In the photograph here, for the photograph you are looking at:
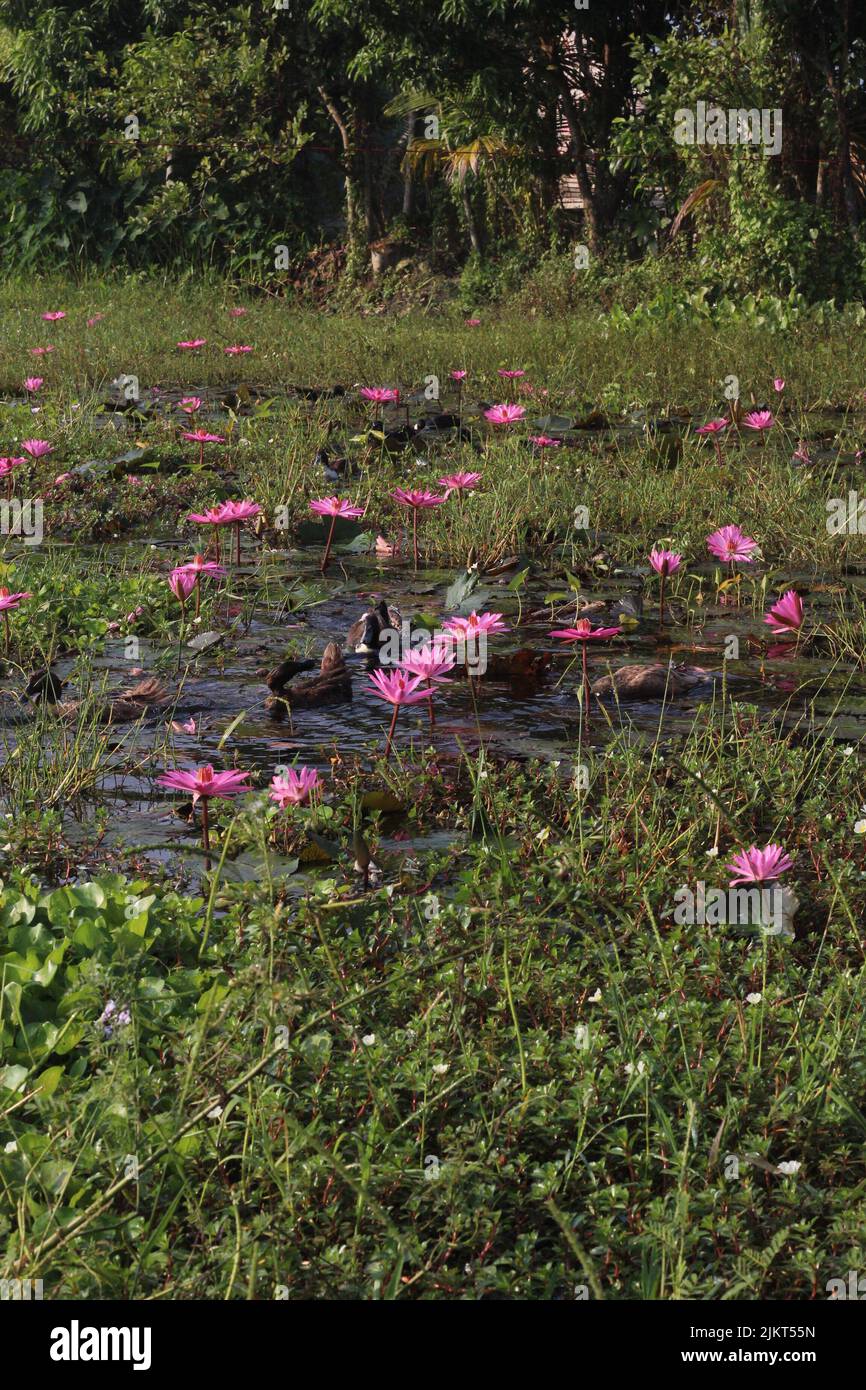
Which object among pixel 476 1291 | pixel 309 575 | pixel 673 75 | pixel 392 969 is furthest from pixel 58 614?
pixel 673 75

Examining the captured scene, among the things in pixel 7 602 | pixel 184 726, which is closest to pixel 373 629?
pixel 184 726

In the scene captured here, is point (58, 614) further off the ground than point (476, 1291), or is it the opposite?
point (58, 614)

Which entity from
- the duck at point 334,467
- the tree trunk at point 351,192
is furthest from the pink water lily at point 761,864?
the tree trunk at point 351,192

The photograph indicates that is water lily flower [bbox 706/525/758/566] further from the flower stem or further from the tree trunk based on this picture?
the tree trunk

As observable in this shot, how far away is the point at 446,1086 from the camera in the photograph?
1.79m

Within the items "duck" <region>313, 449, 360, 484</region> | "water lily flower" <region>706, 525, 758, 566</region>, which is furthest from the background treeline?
"water lily flower" <region>706, 525, 758, 566</region>

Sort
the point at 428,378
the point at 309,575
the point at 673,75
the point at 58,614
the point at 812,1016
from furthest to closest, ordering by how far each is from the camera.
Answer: the point at 673,75, the point at 428,378, the point at 309,575, the point at 58,614, the point at 812,1016

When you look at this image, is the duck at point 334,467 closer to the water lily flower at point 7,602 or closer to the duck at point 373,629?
the duck at point 373,629

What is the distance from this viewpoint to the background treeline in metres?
10.3

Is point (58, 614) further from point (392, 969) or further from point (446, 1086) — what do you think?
point (446, 1086)

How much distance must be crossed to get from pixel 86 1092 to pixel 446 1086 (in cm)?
46

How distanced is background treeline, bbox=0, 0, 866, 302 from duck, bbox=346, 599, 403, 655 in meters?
7.51

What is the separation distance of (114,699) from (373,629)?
0.72 m
